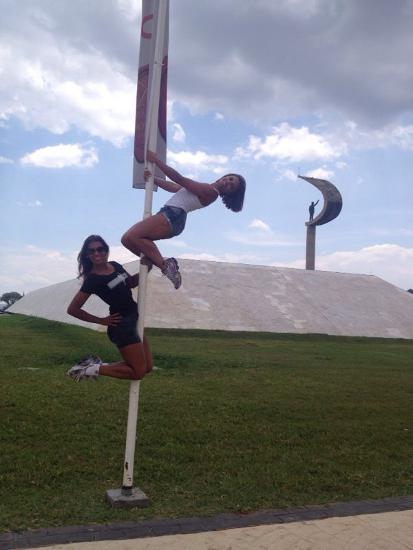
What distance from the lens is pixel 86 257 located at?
15.7ft

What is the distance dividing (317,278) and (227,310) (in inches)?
A: 384

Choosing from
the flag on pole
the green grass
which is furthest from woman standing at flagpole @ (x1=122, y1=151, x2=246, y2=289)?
the green grass

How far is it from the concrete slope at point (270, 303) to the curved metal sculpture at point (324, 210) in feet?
15.7

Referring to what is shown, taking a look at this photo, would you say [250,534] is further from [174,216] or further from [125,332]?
[174,216]

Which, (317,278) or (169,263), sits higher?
(317,278)

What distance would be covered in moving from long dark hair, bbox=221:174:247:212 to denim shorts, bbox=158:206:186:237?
1.38 feet

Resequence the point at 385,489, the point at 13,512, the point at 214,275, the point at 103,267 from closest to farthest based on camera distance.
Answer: the point at 13,512 → the point at 103,267 → the point at 385,489 → the point at 214,275

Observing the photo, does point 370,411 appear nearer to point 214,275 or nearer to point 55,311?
point 214,275

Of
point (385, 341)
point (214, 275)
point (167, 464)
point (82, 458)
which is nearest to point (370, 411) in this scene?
point (167, 464)

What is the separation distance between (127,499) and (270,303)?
22.6 m

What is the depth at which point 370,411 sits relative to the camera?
8445 mm

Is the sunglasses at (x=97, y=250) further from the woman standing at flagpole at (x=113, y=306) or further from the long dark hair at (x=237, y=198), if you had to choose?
the long dark hair at (x=237, y=198)

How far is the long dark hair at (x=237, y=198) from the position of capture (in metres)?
5.03

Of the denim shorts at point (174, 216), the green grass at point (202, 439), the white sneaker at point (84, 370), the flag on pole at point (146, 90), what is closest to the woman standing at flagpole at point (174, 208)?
the denim shorts at point (174, 216)
